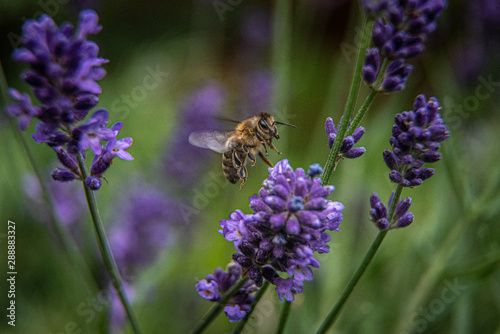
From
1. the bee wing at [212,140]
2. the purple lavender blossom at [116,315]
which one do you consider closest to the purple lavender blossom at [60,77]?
the bee wing at [212,140]

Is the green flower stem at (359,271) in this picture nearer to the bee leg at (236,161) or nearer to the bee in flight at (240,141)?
the bee in flight at (240,141)

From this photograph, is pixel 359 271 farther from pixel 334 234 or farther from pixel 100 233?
pixel 334 234

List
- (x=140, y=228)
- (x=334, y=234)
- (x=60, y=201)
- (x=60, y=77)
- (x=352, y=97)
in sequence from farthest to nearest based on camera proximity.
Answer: (x=334, y=234)
(x=60, y=201)
(x=140, y=228)
(x=352, y=97)
(x=60, y=77)

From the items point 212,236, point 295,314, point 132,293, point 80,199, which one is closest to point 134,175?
point 80,199

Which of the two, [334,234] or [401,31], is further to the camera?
[334,234]

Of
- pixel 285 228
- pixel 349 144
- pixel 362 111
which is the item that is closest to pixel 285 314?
pixel 285 228

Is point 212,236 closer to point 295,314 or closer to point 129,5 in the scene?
point 295,314

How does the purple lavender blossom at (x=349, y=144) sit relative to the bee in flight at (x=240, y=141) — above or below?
below
